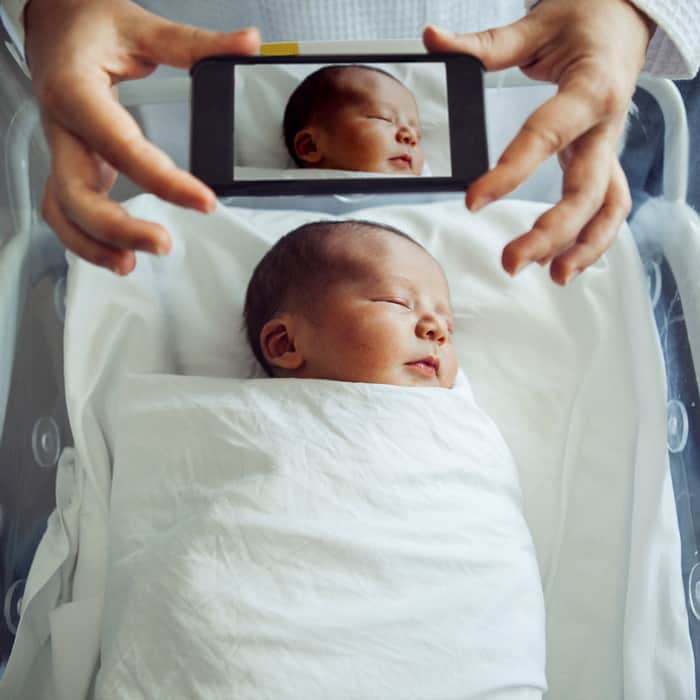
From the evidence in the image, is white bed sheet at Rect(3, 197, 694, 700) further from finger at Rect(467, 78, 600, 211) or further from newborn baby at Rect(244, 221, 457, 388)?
finger at Rect(467, 78, 600, 211)

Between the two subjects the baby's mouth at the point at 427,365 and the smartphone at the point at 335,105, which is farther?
the baby's mouth at the point at 427,365

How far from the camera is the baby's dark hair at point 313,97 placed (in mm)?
684

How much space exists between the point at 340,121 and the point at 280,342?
0.25m

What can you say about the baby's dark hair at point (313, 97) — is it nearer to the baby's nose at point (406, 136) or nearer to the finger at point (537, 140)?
the baby's nose at point (406, 136)

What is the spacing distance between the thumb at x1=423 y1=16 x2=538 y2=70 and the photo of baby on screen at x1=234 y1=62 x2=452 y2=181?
25 millimetres

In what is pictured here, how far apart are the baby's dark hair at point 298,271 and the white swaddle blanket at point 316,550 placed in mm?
112

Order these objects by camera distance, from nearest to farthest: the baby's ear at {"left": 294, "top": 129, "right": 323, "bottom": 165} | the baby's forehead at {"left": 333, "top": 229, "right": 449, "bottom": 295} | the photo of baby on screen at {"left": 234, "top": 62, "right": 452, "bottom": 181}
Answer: the photo of baby on screen at {"left": 234, "top": 62, "right": 452, "bottom": 181}, the baby's ear at {"left": 294, "top": 129, "right": 323, "bottom": 165}, the baby's forehead at {"left": 333, "top": 229, "right": 449, "bottom": 295}

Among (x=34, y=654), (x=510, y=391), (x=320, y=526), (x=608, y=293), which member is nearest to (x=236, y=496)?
(x=320, y=526)

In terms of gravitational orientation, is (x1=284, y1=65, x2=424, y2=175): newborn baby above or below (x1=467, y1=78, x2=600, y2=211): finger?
above

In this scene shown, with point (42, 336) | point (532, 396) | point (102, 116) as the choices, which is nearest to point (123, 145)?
point (102, 116)

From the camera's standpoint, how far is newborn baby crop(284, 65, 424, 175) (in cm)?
70

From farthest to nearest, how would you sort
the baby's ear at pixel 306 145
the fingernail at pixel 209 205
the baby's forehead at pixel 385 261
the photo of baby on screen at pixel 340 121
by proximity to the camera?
1. the baby's forehead at pixel 385 261
2. the baby's ear at pixel 306 145
3. the photo of baby on screen at pixel 340 121
4. the fingernail at pixel 209 205

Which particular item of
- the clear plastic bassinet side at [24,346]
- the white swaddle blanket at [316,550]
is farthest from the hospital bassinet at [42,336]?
the white swaddle blanket at [316,550]

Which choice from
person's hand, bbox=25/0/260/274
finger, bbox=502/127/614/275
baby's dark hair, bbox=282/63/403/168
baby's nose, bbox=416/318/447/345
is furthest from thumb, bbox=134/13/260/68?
baby's nose, bbox=416/318/447/345
